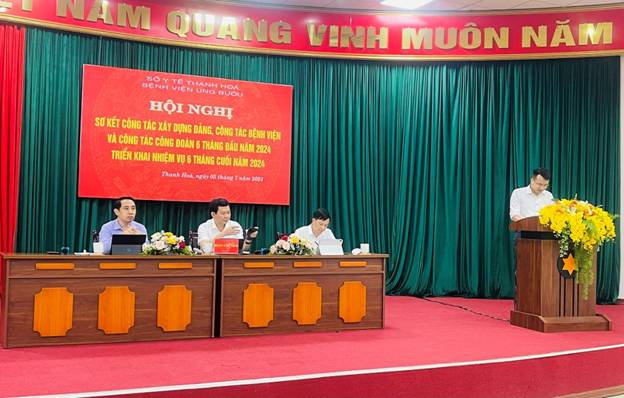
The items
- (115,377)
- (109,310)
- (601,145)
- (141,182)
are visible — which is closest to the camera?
(115,377)

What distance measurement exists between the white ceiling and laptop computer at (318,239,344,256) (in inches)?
118

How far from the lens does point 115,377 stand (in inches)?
124

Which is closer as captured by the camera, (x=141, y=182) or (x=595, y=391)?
(x=595, y=391)

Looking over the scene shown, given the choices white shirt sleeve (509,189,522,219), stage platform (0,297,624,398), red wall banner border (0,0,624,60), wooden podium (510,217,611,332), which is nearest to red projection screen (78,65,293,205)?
red wall banner border (0,0,624,60)

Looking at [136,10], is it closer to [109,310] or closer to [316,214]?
[316,214]

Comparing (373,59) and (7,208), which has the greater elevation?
(373,59)

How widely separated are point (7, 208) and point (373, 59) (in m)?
3.88

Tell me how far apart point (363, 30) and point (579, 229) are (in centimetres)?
336

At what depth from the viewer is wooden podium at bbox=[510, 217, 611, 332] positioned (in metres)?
4.87

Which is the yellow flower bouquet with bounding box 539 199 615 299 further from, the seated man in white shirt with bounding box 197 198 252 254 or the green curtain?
the seated man in white shirt with bounding box 197 198 252 254

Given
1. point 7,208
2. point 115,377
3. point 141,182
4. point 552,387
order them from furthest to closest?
point 141,182
point 7,208
point 552,387
point 115,377

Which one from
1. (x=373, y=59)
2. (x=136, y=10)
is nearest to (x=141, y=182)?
(x=136, y=10)

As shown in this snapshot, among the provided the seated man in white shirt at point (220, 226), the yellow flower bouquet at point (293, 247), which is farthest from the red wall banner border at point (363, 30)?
the yellow flower bouquet at point (293, 247)

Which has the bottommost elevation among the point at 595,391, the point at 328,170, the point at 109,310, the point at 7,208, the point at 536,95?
the point at 595,391
